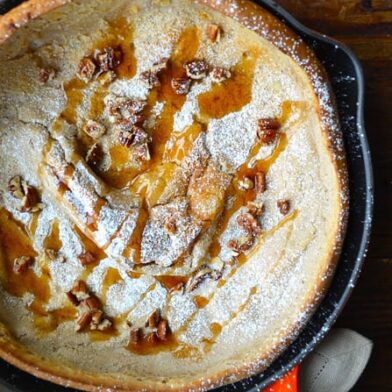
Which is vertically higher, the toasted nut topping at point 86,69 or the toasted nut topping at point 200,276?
the toasted nut topping at point 86,69

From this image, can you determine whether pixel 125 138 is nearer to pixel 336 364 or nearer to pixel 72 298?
pixel 72 298

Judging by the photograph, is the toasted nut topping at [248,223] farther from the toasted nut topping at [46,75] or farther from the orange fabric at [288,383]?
the toasted nut topping at [46,75]

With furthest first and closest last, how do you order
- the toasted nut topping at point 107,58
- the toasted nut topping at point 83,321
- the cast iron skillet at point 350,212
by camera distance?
1. the toasted nut topping at point 83,321
2. the toasted nut topping at point 107,58
3. the cast iron skillet at point 350,212

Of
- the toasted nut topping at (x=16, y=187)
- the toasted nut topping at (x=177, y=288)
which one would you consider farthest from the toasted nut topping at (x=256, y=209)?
the toasted nut topping at (x=16, y=187)

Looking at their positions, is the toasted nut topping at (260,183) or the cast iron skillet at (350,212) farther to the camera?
the toasted nut topping at (260,183)

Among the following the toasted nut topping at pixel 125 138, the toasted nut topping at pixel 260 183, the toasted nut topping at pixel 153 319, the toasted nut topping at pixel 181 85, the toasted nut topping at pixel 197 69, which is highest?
the toasted nut topping at pixel 197 69

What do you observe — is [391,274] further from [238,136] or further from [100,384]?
[100,384]

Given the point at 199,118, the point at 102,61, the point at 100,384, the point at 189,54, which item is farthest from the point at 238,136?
the point at 100,384
